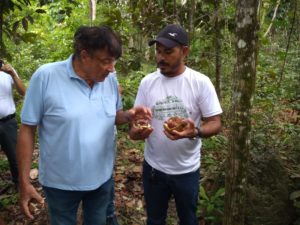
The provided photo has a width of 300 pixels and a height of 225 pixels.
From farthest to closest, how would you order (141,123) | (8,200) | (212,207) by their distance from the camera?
(8,200), (212,207), (141,123)

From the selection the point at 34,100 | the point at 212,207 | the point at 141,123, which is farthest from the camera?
the point at 212,207

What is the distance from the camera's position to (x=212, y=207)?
352 centimetres

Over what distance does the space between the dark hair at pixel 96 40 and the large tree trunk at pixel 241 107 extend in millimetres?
806

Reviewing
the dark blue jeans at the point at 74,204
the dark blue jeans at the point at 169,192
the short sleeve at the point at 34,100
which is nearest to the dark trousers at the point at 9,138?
the dark blue jeans at the point at 74,204

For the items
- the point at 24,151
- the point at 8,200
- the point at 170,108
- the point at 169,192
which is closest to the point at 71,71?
the point at 24,151

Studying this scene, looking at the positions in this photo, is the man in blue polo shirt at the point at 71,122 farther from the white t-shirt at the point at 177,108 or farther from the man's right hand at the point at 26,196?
the white t-shirt at the point at 177,108

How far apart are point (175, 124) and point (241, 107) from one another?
0.47 meters

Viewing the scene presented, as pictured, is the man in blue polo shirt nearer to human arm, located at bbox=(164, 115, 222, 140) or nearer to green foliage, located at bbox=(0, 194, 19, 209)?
human arm, located at bbox=(164, 115, 222, 140)

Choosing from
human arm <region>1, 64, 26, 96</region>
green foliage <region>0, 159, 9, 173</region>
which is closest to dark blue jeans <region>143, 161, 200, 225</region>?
human arm <region>1, 64, 26, 96</region>

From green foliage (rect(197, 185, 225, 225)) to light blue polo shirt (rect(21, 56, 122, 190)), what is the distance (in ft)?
5.17

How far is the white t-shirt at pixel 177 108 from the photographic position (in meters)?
2.55

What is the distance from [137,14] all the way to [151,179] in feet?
12.1

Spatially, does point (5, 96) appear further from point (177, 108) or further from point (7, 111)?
point (177, 108)

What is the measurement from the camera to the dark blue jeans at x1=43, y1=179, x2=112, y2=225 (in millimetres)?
2312
